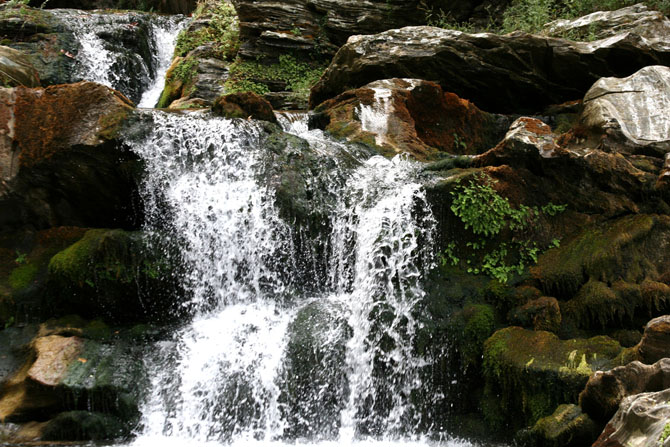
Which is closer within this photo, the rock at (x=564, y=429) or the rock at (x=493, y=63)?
the rock at (x=564, y=429)

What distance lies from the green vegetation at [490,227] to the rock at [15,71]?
772 cm

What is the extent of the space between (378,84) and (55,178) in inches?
227

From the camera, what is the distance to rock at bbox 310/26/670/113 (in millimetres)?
10328

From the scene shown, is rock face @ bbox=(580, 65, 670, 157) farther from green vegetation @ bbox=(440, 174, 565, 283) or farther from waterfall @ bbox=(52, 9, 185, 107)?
waterfall @ bbox=(52, 9, 185, 107)

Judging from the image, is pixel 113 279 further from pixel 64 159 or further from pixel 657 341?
pixel 657 341

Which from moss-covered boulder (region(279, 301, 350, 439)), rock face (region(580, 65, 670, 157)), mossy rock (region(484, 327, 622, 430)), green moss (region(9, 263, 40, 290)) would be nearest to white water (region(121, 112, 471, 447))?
moss-covered boulder (region(279, 301, 350, 439))

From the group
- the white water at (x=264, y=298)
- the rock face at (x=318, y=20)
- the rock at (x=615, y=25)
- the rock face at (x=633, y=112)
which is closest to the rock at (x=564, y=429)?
the white water at (x=264, y=298)

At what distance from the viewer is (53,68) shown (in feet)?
41.8

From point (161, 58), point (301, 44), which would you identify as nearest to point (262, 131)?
point (301, 44)

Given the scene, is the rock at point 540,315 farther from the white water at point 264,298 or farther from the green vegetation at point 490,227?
the white water at point 264,298

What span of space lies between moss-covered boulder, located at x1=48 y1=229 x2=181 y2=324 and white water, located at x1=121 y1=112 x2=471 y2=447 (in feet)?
1.32

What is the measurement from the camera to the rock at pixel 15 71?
945cm

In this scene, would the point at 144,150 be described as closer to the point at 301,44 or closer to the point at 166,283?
the point at 166,283

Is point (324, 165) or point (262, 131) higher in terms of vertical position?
point (262, 131)
